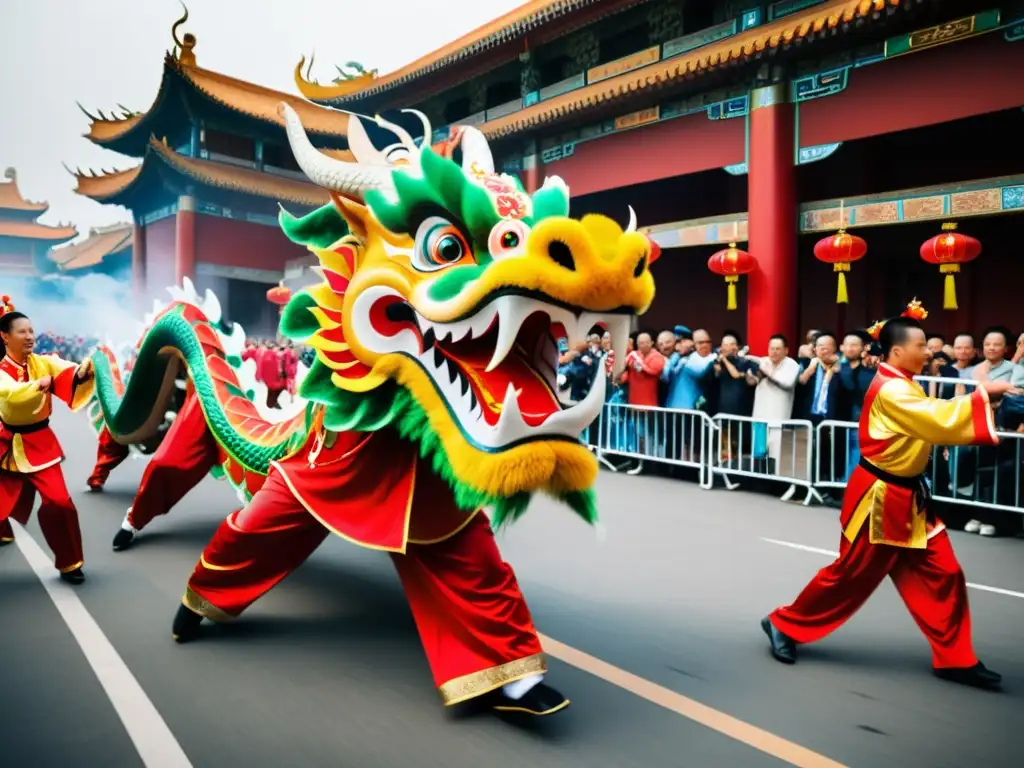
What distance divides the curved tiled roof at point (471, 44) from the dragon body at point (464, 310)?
1025 centimetres

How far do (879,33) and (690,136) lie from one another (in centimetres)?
274

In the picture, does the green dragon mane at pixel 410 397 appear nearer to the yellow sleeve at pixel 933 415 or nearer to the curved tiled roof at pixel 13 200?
the yellow sleeve at pixel 933 415

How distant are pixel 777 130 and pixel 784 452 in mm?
4737

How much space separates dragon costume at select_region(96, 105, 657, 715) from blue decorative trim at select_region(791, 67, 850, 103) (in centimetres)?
800

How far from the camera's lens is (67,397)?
456 centimetres

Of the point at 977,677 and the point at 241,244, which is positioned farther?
the point at 241,244

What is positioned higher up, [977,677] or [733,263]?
[733,263]

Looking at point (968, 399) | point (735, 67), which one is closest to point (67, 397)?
point (968, 399)

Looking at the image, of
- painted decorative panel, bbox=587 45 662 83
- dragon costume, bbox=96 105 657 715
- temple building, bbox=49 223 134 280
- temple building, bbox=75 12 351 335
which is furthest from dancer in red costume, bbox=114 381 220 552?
temple building, bbox=49 223 134 280

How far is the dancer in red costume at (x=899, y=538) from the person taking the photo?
308 cm

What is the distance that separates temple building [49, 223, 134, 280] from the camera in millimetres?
24734

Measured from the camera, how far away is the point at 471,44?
44.9 ft

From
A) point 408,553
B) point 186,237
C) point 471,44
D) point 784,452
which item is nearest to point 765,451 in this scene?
point 784,452

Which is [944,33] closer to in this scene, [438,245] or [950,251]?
[950,251]
